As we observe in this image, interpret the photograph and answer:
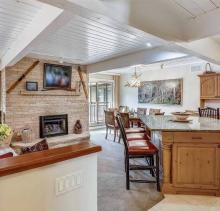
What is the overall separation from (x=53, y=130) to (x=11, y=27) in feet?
10.9

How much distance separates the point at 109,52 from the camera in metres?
5.06

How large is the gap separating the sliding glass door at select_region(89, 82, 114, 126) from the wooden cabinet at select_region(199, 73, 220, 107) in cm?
437

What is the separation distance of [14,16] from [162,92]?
597 centimetres

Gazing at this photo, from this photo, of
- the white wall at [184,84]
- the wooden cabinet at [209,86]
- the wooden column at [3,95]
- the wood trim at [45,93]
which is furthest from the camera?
the white wall at [184,84]

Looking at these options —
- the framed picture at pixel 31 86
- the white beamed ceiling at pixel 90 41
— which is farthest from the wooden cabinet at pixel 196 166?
the framed picture at pixel 31 86

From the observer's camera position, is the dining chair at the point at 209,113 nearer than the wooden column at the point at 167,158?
No

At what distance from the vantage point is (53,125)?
6102mm

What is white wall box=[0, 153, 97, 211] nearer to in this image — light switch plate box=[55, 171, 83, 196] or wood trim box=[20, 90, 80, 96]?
light switch plate box=[55, 171, 83, 196]

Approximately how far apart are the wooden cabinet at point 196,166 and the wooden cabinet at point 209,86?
358 centimetres

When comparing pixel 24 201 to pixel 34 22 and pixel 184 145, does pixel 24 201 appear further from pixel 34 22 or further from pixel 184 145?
pixel 34 22

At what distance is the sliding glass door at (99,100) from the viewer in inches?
371

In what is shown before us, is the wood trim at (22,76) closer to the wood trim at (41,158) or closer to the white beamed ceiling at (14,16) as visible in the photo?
the white beamed ceiling at (14,16)

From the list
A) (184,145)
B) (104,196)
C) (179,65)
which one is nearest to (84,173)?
(104,196)

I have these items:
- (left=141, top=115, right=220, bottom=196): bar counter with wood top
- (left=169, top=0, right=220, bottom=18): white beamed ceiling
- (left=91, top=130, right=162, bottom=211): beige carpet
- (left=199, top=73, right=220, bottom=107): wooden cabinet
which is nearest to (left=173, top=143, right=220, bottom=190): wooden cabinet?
(left=141, top=115, right=220, bottom=196): bar counter with wood top
